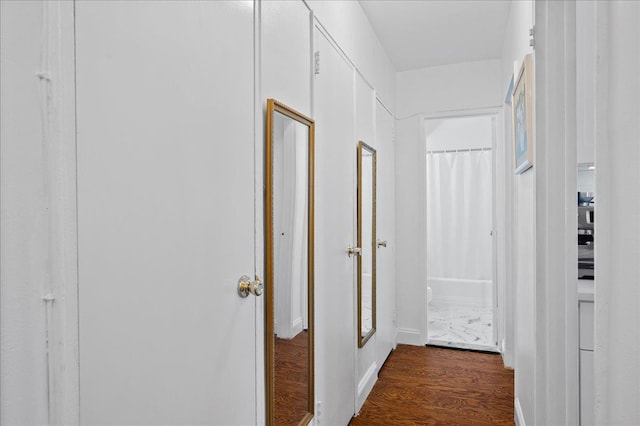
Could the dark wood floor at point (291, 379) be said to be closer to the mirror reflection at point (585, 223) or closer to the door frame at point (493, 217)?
the mirror reflection at point (585, 223)

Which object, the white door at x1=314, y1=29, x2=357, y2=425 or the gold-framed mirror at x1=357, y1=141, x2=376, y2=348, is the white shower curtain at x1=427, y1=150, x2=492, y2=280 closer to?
the gold-framed mirror at x1=357, y1=141, x2=376, y2=348

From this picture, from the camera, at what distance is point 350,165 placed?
2504 mm

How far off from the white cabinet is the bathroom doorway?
12.4 feet

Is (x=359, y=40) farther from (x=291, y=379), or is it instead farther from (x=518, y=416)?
(x=518, y=416)

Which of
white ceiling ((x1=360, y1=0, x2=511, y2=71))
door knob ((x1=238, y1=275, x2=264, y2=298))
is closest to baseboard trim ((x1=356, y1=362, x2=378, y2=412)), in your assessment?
door knob ((x1=238, y1=275, x2=264, y2=298))

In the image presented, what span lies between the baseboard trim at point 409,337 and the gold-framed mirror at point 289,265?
7.79ft

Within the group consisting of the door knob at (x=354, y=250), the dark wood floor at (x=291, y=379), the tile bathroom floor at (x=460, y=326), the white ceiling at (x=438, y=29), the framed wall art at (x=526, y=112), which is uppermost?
the white ceiling at (x=438, y=29)

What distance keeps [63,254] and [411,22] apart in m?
2.99

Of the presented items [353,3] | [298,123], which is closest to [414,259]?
[353,3]

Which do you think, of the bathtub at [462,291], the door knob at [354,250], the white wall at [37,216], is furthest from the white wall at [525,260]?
the bathtub at [462,291]

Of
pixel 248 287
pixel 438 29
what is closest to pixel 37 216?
pixel 248 287

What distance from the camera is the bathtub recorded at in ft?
17.3

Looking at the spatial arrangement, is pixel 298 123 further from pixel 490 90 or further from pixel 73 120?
pixel 490 90

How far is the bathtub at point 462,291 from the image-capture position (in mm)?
5281
